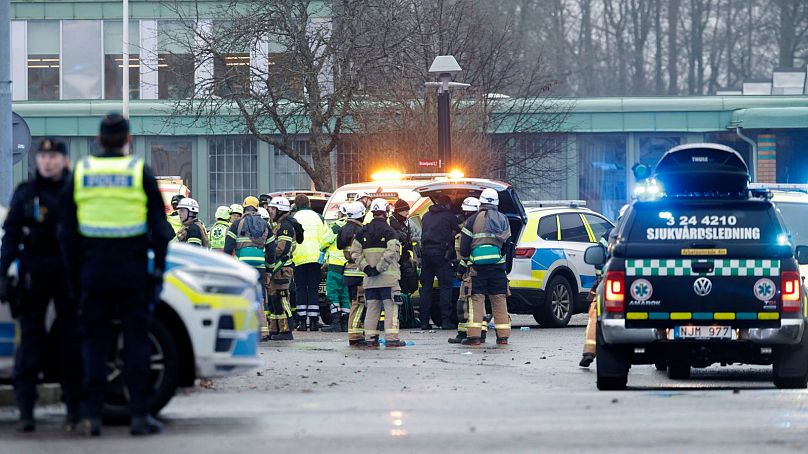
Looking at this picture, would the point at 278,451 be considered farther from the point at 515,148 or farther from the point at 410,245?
the point at 515,148

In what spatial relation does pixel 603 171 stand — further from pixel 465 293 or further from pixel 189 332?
pixel 189 332

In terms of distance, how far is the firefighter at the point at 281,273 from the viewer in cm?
2042

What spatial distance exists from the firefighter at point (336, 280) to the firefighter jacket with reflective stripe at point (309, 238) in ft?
0.42

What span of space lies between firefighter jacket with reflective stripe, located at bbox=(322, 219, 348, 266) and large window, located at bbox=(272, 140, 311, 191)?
22.1m

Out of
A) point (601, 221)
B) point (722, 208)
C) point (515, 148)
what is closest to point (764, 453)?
point (722, 208)

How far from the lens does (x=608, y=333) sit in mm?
12844

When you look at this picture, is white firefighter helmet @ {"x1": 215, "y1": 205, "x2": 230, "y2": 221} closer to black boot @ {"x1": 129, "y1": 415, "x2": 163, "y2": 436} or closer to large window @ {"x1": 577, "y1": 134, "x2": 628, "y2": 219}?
black boot @ {"x1": 129, "y1": 415, "x2": 163, "y2": 436}

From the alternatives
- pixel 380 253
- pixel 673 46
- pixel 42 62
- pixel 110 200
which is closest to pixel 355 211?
pixel 380 253

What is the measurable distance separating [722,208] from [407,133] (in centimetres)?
2048

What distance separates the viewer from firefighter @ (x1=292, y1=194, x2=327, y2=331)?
21312mm

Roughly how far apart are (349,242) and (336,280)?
1958 mm

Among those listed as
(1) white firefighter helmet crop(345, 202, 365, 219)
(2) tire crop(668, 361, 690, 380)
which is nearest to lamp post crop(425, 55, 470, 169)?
(1) white firefighter helmet crop(345, 202, 365, 219)

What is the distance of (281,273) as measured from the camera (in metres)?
20.6

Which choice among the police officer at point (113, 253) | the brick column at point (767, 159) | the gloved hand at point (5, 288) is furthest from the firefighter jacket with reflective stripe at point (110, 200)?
the brick column at point (767, 159)
